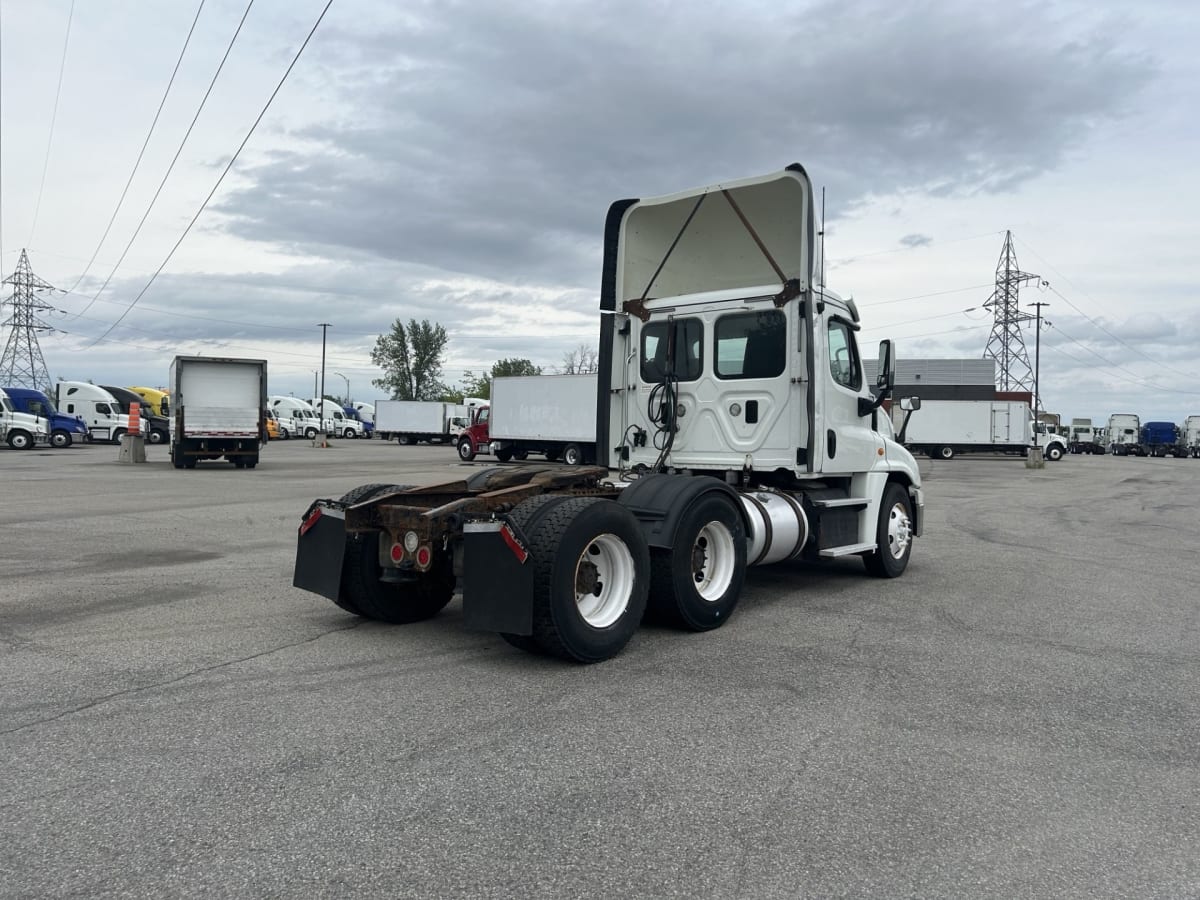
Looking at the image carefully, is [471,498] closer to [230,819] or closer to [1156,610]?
[230,819]

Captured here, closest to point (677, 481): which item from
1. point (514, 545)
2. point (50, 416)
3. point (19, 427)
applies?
point (514, 545)

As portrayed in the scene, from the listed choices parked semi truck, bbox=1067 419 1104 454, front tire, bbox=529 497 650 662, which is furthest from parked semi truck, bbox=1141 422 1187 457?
front tire, bbox=529 497 650 662

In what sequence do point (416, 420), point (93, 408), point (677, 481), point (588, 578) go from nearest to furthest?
point (588, 578) → point (677, 481) → point (93, 408) → point (416, 420)

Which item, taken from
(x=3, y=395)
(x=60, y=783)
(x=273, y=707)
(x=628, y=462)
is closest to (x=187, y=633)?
(x=273, y=707)

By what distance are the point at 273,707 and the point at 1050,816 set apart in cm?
365

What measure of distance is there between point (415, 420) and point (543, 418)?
84.1 ft

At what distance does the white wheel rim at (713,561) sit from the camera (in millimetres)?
6742

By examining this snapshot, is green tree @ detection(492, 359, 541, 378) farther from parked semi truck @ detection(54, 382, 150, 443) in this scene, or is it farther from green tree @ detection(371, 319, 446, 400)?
parked semi truck @ detection(54, 382, 150, 443)

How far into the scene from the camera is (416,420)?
5747cm

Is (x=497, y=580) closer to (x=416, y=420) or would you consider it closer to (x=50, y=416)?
(x=50, y=416)

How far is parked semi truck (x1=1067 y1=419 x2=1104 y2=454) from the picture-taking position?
72562 mm

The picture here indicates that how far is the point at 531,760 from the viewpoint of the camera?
4.02 metres

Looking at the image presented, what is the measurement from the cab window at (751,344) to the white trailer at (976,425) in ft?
134

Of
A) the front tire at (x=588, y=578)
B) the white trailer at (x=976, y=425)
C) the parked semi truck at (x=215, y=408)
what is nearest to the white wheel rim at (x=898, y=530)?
the front tire at (x=588, y=578)
